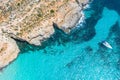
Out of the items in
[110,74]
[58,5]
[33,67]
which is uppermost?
[58,5]

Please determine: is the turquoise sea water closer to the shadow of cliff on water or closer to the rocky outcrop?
the shadow of cliff on water

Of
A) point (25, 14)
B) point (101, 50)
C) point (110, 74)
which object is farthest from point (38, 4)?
point (110, 74)

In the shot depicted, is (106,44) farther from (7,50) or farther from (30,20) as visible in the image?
(7,50)

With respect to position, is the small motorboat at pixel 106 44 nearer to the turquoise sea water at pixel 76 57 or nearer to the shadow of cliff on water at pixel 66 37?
the turquoise sea water at pixel 76 57

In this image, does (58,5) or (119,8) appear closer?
(58,5)

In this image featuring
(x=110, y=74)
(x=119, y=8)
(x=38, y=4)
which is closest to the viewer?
(x=110, y=74)

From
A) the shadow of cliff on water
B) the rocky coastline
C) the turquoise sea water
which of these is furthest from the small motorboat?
the rocky coastline

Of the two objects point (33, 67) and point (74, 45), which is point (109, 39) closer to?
point (74, 45)
